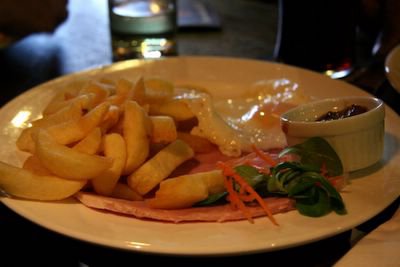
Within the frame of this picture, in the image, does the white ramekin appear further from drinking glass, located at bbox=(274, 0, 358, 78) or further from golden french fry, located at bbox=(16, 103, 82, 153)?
drinking glass, located at bbox=(274, 0, 358, 78)

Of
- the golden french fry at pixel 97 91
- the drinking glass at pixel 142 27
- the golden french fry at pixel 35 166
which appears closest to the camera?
the golden french fry at pixel 35 166

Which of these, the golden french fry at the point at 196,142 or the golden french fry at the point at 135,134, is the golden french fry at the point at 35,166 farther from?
the golden french fry at the point at 196,142

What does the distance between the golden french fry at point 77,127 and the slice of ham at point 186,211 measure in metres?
0.16

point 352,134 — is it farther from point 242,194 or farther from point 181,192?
point 181,192

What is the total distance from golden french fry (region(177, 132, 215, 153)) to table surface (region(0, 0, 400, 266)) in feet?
1.40

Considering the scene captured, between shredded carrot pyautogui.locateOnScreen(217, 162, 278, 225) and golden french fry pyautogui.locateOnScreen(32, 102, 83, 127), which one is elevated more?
golden french fry pyautogui.locateOnScreen(32, 102, 83, 127)

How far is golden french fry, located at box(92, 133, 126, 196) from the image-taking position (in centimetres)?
126

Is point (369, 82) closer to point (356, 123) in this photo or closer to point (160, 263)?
point (356, 123)

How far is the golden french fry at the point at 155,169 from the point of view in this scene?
4.21ft

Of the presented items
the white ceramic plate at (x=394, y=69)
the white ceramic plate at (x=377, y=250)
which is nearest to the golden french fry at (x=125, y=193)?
the white ceramic plate at (x=377, y=250)

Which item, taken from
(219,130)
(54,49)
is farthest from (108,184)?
(54,49)

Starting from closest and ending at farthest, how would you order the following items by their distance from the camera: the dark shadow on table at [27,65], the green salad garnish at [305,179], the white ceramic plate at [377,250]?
the white ceramic plate at [377,250], the green salad garnish at [305,179], the dark shadow on table at [27,65]

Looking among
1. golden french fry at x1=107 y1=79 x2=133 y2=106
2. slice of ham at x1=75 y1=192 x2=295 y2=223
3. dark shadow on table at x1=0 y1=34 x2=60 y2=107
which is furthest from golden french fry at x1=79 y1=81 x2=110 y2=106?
dark shadow on table at x1=0 y1=34 x2=60 y2=107

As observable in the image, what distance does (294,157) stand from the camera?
4.19 feet
